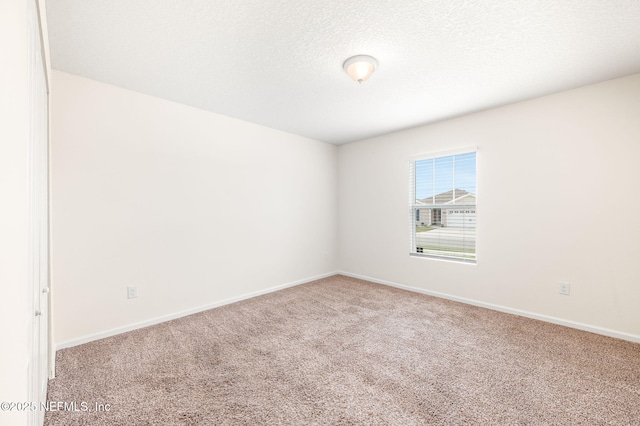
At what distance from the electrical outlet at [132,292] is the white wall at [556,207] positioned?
361 centimetres

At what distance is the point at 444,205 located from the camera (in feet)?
12.9

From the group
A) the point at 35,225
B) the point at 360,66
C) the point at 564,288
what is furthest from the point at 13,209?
the point at 564,288

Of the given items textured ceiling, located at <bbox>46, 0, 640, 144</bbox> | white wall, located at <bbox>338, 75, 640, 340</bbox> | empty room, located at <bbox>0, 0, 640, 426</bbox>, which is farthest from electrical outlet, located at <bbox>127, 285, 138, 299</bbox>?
white wall, located at <bbox>338, 75, 640, 340</bbox>

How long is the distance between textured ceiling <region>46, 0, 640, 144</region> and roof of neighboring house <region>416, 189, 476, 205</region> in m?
1.17

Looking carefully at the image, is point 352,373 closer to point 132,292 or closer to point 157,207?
point 132,292

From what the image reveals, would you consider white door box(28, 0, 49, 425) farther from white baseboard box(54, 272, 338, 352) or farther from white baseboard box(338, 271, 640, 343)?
white baseboard box(338, 271, 640, 343)

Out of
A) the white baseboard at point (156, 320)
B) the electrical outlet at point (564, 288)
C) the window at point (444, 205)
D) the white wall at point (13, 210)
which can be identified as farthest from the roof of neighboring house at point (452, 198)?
the white wall at point (13, 210)

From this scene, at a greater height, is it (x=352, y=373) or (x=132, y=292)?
(x=132, y=292)

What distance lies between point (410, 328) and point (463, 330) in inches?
20.9

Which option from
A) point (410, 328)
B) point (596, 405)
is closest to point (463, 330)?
point (410, 328)

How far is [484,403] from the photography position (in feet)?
5.71

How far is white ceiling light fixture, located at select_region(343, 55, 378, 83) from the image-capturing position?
2.24 m

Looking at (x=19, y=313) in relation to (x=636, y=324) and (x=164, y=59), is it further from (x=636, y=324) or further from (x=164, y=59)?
(x=636, y=324)

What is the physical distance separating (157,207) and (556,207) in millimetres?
4391
